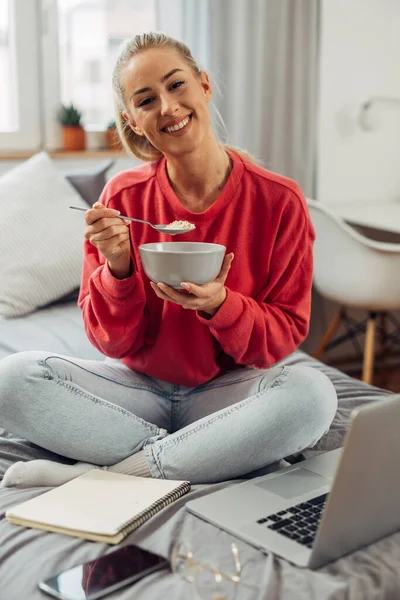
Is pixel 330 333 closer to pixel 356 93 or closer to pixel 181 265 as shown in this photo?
pixel 356 93

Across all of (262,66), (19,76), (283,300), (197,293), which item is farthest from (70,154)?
(197,293)

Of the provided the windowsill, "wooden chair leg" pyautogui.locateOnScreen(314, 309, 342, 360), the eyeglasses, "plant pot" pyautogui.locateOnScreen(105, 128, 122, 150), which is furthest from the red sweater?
"wooden chair leg" pyautogui.locateOnScreen(314, 309, 342, 360)

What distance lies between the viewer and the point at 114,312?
5.00ft

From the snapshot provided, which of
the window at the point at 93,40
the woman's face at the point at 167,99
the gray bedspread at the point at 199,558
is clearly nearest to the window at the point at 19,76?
the window at the point at 93,40

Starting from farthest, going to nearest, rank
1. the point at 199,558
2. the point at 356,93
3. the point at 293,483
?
the point at 356,93 < the point at 293,483 < the point at 199,558

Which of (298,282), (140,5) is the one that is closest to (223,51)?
(140,5)

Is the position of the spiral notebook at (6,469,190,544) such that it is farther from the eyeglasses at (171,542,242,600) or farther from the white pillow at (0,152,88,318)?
the white pillow at (0,152,88,318)

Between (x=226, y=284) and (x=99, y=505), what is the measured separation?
514 mm

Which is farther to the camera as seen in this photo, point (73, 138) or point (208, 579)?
point (73, 138)

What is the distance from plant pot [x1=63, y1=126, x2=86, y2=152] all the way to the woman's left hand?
1494mm

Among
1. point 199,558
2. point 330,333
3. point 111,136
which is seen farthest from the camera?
point 330,333

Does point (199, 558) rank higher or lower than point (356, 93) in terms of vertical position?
lower

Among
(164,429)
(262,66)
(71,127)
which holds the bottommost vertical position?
(164,429)

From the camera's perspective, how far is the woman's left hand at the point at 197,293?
131cm
